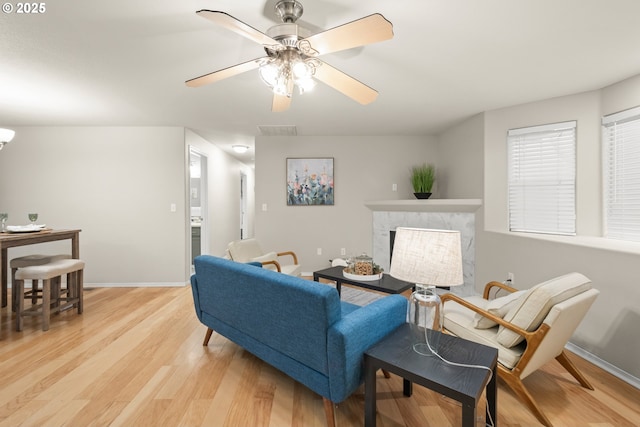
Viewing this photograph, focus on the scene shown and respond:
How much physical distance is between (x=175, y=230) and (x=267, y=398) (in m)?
3.13

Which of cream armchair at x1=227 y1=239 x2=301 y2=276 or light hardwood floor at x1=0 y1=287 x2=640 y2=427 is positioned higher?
cream armchair at x1=227 y1=239 x2=301 y2=276

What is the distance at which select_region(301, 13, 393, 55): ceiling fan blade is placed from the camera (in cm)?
129

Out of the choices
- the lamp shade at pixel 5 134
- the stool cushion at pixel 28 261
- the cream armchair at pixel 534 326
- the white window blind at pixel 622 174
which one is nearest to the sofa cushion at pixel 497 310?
the cream armchair at pixel 534 326

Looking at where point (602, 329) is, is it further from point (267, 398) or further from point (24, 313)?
point (24, 313)

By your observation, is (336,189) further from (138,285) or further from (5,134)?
(5,134)

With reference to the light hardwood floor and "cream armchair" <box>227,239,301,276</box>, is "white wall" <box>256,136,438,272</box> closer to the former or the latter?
"cream armchair" <box>227,239,301,276</box>

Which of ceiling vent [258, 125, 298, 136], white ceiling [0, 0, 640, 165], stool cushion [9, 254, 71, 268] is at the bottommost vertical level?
stool cushion [9, 254, 71, 268]

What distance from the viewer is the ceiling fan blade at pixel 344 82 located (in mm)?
1780

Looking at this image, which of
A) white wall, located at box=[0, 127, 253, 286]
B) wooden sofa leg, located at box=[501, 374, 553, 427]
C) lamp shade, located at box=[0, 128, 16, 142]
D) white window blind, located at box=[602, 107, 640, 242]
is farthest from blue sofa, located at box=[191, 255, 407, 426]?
lamp shade, located at box=[0, 128, 16, 142]

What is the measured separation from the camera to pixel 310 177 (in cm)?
468

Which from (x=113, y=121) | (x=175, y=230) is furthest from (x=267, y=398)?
(x=113, y=121)

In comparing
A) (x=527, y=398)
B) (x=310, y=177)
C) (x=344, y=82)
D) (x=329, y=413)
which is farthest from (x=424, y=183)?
(x=329, y=413)

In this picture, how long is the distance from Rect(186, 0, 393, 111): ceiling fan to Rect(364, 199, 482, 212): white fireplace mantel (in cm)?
235

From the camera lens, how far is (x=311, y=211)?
4.71 metres
